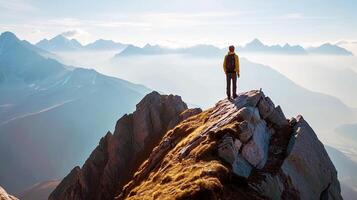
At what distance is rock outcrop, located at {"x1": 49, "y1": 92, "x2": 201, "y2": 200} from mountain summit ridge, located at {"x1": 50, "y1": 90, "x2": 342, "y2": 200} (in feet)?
53.1

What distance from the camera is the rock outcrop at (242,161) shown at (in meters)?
31.3

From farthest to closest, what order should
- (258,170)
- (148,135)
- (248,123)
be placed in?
1. (148,135)
2. (248,123)
3. (258,170)

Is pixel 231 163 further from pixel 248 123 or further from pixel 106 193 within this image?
pixel 106 193

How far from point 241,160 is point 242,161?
0.12 meters

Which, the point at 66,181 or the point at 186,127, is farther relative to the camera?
the point at 66,181

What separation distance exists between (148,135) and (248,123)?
3496cm

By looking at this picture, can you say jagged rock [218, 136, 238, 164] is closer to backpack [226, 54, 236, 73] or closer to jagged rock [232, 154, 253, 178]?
jagged rock [232, 154, 253, 178]

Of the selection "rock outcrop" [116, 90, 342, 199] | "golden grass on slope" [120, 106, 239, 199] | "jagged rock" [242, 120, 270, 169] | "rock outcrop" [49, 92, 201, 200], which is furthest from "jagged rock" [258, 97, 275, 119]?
"rock outcrop" [49, 92, 201, 200]

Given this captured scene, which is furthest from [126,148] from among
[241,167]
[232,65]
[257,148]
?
[241,167]

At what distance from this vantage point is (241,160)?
35375 millimetres

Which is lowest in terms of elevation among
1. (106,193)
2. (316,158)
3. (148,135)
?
(106,193)

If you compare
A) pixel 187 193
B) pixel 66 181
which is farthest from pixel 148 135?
pixel 187 193

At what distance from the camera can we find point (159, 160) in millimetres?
45531

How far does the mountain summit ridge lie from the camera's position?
3131 cm
